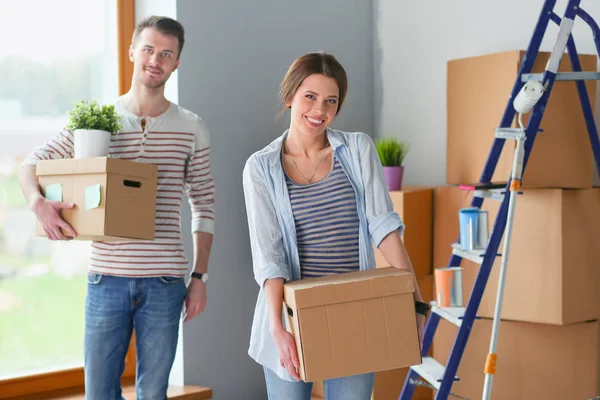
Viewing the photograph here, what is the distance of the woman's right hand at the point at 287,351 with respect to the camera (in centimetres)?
165

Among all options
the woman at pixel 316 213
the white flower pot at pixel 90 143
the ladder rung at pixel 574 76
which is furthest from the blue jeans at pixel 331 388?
the ladder rung at pixel 574 76

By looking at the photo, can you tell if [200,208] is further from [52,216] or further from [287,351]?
[287,351]

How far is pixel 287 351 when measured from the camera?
5.43ft

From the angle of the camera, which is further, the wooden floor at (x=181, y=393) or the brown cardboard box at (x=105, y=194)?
the wooden floor at (x=181, y=393)

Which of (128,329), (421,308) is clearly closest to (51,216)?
(128,329)

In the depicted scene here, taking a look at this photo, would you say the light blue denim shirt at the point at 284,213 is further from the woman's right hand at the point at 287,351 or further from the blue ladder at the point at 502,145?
the blue ladder at the point at 502,145

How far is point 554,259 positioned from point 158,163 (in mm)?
1382

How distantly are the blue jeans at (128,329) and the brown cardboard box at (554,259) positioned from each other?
1243 millimetres

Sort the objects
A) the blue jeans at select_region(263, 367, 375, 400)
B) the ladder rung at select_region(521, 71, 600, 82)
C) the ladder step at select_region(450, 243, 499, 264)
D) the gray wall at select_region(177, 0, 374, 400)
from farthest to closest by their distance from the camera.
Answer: the gray wall at select_region(177, 0, 374, 400) → the ladder step at select_region(450, 243, 499, 264) → the ladder rung at select_region(521, 71, 600, 82) → the blue jeans at select_region(263, 367, 375, 400)

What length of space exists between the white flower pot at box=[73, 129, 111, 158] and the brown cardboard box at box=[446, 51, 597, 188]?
1.44 metres

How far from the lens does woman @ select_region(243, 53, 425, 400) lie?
173 centimetres

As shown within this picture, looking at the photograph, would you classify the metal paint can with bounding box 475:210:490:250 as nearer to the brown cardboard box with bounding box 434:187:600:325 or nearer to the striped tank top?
the brown cardboard box with bounding box 434:187:600:325

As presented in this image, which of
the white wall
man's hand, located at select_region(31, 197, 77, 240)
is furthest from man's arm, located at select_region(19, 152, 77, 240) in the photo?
the white wall

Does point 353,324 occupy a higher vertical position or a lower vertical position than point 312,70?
lower
